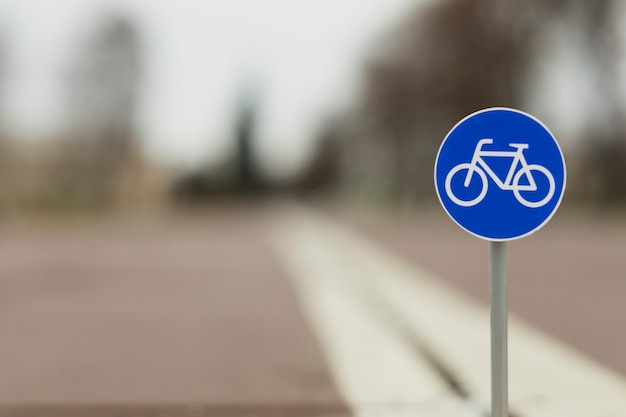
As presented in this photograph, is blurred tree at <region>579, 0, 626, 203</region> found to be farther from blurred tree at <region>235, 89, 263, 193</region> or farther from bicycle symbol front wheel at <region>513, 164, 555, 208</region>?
blurred tree at <region>235, 89, 263, 193</region>

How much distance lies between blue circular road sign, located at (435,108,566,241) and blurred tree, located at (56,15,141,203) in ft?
115

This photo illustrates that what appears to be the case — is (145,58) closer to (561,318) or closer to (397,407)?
(561,318)

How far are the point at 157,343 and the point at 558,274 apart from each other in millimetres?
7899

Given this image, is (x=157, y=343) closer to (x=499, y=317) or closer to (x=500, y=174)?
(x=499, y=317)

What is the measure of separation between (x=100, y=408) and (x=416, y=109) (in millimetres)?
43487

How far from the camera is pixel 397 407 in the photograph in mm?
5035

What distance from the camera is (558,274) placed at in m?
13.2

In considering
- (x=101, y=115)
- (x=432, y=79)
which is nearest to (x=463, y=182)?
(x=101, y=115)

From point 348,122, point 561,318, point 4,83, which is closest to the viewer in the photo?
point 561,318

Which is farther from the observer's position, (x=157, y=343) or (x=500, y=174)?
(x=157, y=343)

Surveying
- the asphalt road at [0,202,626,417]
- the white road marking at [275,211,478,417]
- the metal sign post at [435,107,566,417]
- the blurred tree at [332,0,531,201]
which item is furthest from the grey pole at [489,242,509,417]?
the blurred tree at [332,0,531,201]

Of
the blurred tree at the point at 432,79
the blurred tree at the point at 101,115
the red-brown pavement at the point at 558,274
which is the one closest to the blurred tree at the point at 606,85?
the blurred tree at the point at 432,79

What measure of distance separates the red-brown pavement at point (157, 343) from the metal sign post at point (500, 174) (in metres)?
1.78

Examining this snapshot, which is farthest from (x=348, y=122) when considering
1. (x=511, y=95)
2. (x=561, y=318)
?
(x=561, y=318)
